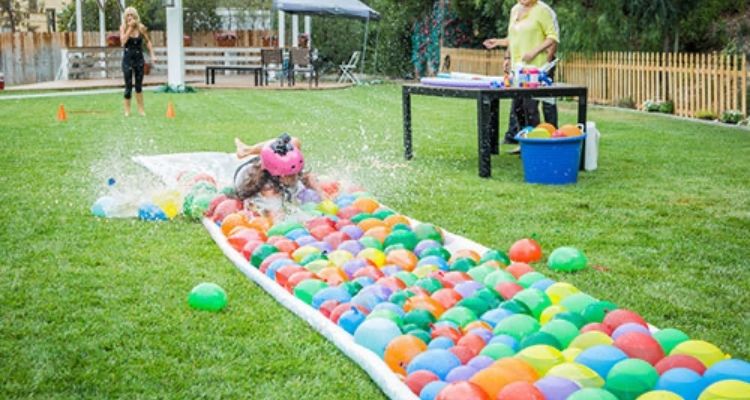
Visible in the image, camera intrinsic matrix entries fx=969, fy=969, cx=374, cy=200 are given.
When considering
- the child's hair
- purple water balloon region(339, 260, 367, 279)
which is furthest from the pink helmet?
purple water balloon region(339, 260, 367, 279)

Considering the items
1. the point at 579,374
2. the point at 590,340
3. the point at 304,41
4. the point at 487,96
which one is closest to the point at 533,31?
the point at 487,96

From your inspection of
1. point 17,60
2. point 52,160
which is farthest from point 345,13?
point 52,160

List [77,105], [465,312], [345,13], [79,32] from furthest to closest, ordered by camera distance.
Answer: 1. [79,32]
2. [345,13]
3. [77,105]
4. [465,312]

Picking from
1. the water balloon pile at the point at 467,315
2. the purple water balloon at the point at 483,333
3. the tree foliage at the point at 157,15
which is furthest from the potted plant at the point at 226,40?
the purple water balloon at the point at 483,333

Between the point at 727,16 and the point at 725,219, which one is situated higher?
the point at 727,16

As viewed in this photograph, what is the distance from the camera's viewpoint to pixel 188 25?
36.7 meters

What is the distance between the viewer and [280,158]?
6.43 metres

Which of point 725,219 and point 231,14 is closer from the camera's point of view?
point 725,219

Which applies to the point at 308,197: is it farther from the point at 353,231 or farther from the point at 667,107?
the point at 667,107

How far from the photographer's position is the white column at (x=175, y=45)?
861 inches

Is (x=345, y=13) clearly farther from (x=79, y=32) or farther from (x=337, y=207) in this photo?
(x=337, y=207)

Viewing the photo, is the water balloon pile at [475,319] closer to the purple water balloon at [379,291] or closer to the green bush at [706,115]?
the purple water balloon at [379,291]

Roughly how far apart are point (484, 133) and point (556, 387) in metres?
5.28

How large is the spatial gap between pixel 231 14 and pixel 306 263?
3323cm
